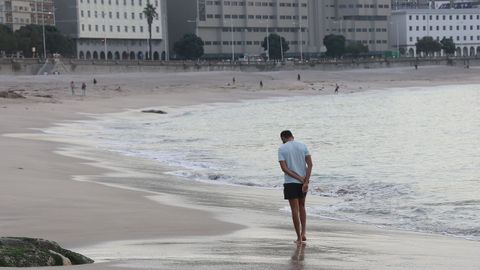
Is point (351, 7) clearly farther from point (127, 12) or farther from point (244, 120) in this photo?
point (244, 120)

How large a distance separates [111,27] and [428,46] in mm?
70706

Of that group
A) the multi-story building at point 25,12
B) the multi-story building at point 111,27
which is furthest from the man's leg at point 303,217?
the multi-story building at point 25,12

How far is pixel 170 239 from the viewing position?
38.4 feet

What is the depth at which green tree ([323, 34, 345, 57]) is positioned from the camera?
560 feet

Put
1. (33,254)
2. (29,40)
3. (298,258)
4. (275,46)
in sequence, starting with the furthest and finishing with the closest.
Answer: (275,46) < (29,40) < (298,258) < (33,254)

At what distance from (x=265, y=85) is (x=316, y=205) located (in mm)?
89972

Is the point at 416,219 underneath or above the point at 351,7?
underneath

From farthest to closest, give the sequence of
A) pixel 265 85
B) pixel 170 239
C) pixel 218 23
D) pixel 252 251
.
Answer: pixel 218 23 < pixel 265 85 < pixel 170 239 < pixel 252 251

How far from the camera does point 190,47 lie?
152 m

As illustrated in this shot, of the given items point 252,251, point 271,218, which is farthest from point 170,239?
point 271,218

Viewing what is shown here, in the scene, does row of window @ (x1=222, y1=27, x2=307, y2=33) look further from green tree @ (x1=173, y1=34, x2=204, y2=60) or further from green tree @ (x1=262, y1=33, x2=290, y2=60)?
green tree @ (x1=173, y1=34, x2=204, y2=60)

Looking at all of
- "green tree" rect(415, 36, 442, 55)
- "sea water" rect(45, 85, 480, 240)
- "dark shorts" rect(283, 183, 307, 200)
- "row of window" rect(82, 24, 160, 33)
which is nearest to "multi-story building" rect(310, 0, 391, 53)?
"green tree" rect(415, 36, 442, 55)

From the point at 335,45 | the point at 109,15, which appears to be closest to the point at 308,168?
the point at 109,15

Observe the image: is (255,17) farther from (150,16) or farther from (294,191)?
(294,191)
